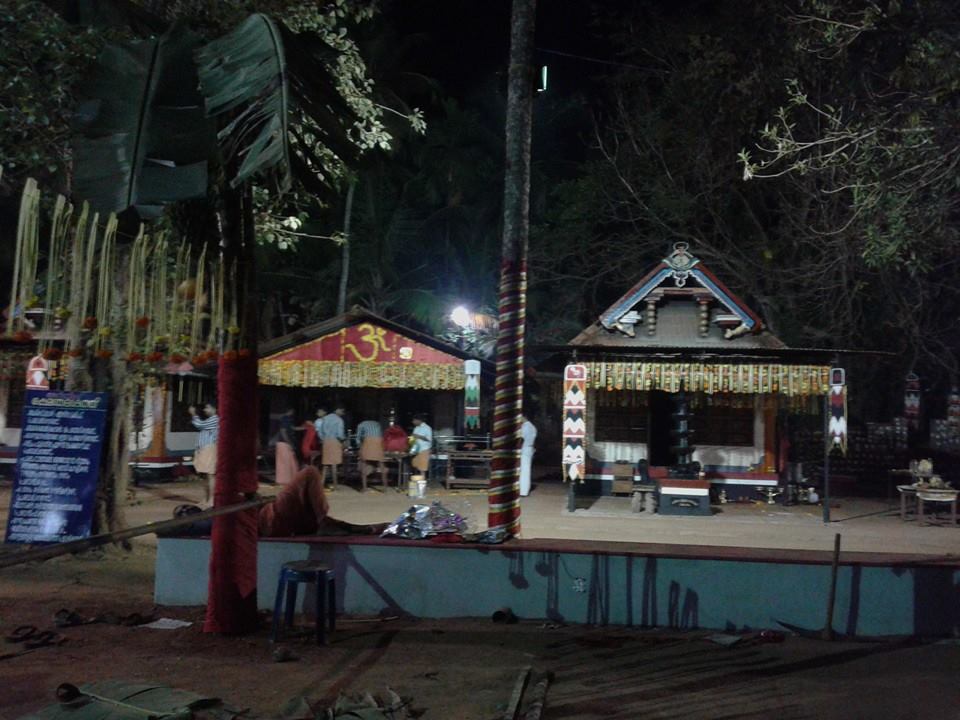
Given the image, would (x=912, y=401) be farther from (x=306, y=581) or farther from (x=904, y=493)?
(x=306, y=581)

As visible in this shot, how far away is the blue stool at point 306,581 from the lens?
7609 millimetres

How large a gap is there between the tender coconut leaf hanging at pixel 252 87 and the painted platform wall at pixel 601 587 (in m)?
4.05

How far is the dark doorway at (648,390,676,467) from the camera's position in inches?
754

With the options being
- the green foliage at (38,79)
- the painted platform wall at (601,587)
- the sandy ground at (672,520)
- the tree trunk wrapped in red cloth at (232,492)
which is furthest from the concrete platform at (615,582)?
the green foliage at (38,79)

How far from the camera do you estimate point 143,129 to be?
6.36 metres

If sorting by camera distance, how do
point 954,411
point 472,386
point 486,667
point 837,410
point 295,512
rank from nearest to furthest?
point 486,667, point 295,512, point 837,410, point 472,386, point 954,411

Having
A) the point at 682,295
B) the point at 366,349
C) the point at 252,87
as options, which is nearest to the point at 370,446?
the point at 366,349

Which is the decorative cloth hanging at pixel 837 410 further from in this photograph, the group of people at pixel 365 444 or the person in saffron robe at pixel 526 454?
the group of people at pixel 365 444

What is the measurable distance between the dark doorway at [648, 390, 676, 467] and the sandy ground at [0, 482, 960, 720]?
1104 centimetres

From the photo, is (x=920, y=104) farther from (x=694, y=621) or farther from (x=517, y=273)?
(x=694, y=621)

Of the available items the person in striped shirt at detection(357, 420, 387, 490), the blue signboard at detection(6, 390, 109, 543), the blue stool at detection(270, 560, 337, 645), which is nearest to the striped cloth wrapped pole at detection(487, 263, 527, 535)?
the blue stool at detection(270, 560, 337, 645)

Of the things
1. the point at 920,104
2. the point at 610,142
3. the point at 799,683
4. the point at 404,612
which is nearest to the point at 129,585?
the point at 404,612

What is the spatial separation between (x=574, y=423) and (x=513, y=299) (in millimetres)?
6316

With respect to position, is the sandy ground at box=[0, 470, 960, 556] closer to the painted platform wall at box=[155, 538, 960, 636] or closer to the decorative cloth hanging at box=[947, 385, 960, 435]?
the painted platform wall at box=[155, 538, 960, 636]
